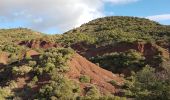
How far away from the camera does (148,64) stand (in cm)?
5906

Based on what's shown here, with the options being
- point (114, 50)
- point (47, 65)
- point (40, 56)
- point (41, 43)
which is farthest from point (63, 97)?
point (41, 43)

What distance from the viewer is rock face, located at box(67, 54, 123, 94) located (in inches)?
1659

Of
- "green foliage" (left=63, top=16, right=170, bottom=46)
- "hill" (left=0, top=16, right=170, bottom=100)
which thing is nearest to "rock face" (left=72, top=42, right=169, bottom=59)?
"hill" (left=0, top=16, right=170, bottom=100)

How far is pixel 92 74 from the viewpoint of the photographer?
4516 centimetres

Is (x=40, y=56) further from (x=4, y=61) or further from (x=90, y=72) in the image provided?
(x=4, y=61)

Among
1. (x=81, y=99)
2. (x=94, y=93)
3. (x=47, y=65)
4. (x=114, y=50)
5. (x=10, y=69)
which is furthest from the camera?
(x=114, y=50)

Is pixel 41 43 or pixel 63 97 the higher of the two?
pixel 41 43

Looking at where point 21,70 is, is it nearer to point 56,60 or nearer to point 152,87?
point 56,60

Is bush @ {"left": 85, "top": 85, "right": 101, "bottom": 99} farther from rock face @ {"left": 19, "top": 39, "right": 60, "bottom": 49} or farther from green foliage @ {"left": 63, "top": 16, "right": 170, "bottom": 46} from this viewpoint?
rock face @ {"left": 19, "top": 39, "right": 60, "bottom": 49}

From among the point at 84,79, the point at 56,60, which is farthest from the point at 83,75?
the point at 56,60

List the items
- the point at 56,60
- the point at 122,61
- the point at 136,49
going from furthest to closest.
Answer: the point at 136,49, the point at 122,61, the point at 56,60

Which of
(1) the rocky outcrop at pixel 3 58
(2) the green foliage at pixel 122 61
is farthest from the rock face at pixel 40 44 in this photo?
(1) the rocky outcrop at pixel 3 58

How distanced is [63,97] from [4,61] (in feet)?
71.3

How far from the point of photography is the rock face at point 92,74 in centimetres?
4214
